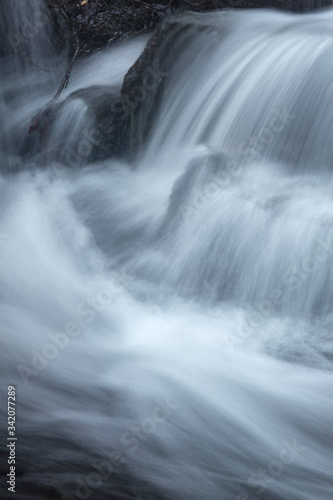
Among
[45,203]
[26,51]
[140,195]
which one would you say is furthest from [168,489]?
[26,51]

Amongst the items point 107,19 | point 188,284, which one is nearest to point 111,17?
point 107,19

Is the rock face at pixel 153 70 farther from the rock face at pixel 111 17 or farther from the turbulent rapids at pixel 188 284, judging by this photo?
the rock face at pixel 111 17

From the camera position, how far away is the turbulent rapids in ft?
10.2

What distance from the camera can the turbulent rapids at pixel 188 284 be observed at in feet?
10.2

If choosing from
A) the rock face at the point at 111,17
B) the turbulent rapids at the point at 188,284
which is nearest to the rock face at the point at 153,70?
the turbulent rapids at the point at 188,284

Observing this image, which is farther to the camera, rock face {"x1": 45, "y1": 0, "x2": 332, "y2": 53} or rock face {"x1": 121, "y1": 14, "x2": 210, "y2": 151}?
rock face {"x1": 45, "y1": 0, "x2": 332, "y2": 53}

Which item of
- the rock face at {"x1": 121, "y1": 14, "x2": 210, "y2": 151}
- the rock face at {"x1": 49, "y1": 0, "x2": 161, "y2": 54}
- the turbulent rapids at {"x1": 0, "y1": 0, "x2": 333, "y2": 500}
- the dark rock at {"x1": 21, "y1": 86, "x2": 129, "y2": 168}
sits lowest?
the turbulent rapids at {"x1": 0, "y1": 0, "x2": 333, "y2": 500}

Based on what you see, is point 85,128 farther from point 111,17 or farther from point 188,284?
point 188,284

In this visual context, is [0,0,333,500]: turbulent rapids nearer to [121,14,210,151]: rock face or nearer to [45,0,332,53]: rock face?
[121,14,210,151]: rock face

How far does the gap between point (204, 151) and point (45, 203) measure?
1673mm

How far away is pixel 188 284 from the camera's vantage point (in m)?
4.93

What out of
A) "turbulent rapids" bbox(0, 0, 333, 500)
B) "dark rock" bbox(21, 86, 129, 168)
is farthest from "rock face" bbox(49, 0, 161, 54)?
"dark rock" bbox(21, 86, 129, 168)

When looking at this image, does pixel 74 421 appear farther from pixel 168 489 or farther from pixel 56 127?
pixel 56 127

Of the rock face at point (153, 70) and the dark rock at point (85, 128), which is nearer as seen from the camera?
the rock face at point (153, 70)
